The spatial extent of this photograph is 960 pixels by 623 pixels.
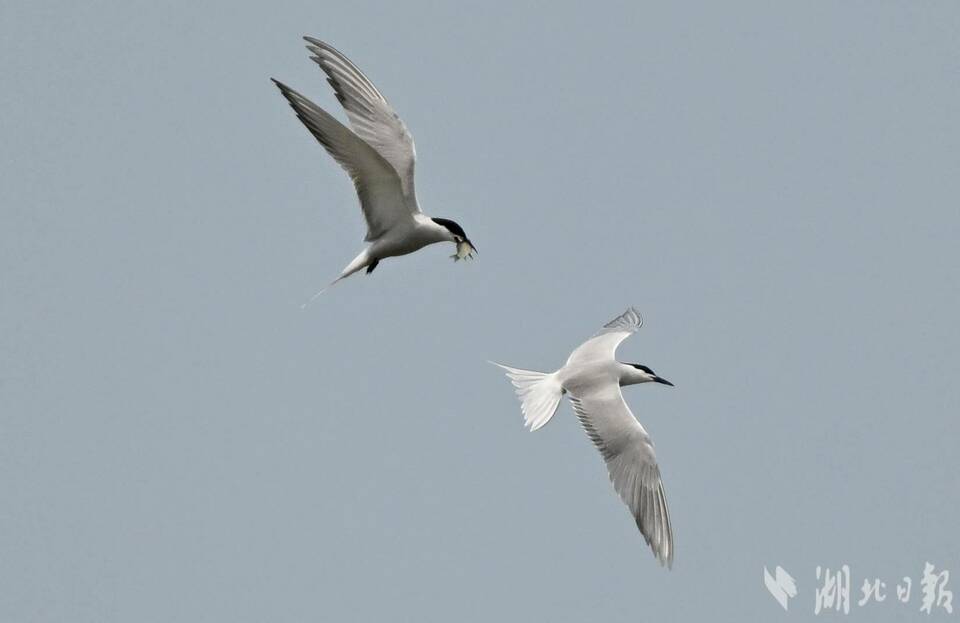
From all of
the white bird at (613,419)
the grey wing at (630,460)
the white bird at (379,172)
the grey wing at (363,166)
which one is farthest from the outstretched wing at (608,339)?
the grey wing at (363,166)

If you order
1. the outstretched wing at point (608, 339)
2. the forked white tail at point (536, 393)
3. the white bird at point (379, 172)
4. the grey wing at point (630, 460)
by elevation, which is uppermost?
the white bird at point (379, 172)

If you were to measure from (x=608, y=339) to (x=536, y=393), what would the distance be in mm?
1838

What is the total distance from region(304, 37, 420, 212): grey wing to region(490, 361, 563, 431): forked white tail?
6.25 ft

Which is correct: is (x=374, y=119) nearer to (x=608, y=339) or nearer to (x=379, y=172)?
(x=379, y=172)

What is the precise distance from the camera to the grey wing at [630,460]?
43.4 ft

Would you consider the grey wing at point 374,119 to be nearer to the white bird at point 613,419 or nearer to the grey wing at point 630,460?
the white bird at point 613,419

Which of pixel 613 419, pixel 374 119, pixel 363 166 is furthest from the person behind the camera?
pixel 374 119

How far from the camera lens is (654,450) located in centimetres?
1356

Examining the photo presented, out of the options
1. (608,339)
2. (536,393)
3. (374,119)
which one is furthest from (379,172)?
(608,339)

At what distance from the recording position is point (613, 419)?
13797 millimetres

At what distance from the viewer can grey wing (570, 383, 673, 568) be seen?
13.2m

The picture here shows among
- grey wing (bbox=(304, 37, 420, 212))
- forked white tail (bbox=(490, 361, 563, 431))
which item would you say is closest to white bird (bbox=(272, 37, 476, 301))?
grey wing (bbox=(304, 37, 420, 212))

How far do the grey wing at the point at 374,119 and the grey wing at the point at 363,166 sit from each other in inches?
16.9

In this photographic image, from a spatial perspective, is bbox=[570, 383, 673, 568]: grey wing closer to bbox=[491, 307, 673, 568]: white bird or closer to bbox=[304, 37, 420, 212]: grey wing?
bbox=[491, 307, 673, 568]: white bird
